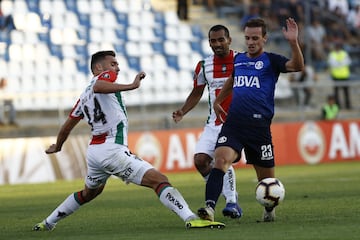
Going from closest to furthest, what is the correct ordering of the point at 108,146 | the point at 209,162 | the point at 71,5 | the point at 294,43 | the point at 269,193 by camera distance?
the point at 294,43 → the point at 108,146 → the point at 269,193 → the point at 209,162 → the point at 71,5

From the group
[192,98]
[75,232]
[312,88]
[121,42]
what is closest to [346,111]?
[312,88]

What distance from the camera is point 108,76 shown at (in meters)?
11.0

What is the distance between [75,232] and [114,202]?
526 centimetres

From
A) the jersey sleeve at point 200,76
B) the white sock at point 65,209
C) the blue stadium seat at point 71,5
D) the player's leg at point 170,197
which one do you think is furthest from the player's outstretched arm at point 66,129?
the blue stadium seat at point 71,5

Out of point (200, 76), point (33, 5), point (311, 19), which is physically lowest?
point (200, 76)

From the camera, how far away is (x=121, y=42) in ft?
101

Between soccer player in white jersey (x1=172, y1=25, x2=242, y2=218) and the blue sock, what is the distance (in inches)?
57.7

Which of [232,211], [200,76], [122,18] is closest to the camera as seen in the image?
[232,211]

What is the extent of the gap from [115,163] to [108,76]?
36.2 inches

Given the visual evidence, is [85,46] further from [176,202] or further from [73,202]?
[176,202]

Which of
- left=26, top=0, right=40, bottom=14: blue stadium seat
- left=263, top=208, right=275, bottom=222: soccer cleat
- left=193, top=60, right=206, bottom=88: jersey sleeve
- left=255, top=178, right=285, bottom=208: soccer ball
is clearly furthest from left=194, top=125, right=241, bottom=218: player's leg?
left=26, top=0, right=40, bottom=14: blue stadium seat

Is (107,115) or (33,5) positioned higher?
(33,5)

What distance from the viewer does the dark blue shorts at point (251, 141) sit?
11.4 metres

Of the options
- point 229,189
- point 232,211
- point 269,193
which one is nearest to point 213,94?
point 229,189
